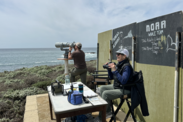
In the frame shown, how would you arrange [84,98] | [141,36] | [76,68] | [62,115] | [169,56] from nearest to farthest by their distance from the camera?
[62,115] < [84,98] < [169,56] < [141,36] < [76,68]

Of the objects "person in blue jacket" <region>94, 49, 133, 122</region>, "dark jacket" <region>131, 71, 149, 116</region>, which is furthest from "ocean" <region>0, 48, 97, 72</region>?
"dark jacket" <region>131, 71, 149, 116</region>

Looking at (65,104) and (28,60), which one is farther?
(28,60)

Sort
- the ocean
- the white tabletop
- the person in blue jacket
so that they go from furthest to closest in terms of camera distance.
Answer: the ocean < the person in blue jacket < the white tabletop

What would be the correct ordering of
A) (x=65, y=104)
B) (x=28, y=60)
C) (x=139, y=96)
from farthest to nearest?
(x=28, y=60), (x=139, y=96), (x=65, y=104)

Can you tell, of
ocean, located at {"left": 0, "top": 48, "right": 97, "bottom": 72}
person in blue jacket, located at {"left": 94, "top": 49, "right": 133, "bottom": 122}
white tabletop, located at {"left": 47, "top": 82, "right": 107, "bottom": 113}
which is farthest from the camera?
ocean, located at {"left": 0, "top": 48, "right": 97, "bottom": 72}

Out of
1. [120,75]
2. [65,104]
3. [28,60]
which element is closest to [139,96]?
[120,75]

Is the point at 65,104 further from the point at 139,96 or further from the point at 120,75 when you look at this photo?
the point at 139,96

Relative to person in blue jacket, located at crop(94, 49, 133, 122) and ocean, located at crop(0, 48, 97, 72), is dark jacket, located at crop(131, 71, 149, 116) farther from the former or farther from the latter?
ocean, located at crop(0, 48, 97, 72)

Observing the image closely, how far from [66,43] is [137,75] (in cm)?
289

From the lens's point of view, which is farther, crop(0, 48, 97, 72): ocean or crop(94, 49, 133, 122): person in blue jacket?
crop(0, 48, 97, 72): ocean

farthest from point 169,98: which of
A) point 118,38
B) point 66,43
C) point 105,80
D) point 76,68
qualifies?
point 66,43

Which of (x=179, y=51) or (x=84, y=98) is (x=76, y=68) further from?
(x=179, y=51)

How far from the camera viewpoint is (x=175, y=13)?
2283 mm

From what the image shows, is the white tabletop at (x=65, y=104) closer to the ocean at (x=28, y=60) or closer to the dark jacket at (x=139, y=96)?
the dark jacket at (x=139, y=96)
